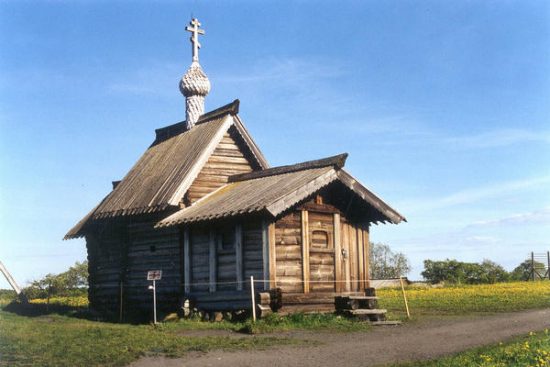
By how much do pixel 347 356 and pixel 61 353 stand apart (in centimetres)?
580

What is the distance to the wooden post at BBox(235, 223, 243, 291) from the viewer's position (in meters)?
20.1

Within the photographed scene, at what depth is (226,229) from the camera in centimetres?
2089

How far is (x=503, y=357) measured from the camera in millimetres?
11398

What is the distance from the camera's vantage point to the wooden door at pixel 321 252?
20.5 meters

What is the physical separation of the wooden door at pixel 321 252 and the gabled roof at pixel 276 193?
4.48 feet

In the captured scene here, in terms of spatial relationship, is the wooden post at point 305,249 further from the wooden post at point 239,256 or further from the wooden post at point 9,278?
the wooden post at point 9,278

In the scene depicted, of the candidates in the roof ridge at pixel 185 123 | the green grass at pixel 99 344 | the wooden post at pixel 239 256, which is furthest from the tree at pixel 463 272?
the green grass at pixel 99 344

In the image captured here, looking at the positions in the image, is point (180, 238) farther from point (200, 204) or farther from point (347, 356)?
point (347, 356)

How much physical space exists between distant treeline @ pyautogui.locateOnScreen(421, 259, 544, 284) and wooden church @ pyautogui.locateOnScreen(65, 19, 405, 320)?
28147 mm

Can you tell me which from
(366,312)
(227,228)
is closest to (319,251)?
(366,312)

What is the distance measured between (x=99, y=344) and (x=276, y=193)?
725 centimetres

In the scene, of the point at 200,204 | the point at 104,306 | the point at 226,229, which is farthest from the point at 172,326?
the point at 104,306

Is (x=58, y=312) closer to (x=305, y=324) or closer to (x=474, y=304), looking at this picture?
(x=305, y=324)

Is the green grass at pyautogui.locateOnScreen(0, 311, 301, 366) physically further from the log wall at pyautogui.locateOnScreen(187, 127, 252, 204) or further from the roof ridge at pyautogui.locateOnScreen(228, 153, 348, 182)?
the log wall at pyautogui.locateOnScreen(187, 127, 252, 204)
